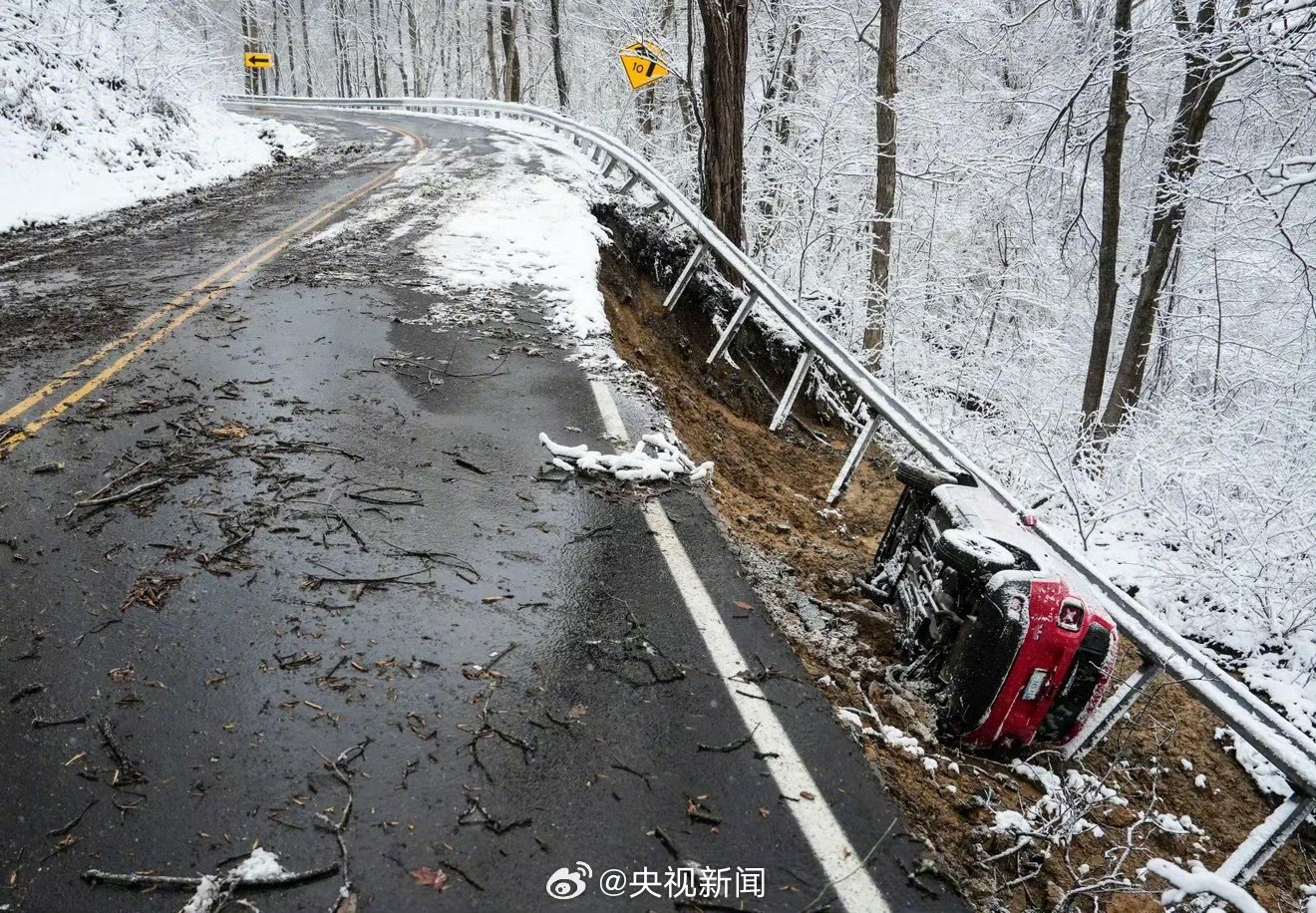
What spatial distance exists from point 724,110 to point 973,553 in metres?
7.42

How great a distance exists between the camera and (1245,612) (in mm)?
6621

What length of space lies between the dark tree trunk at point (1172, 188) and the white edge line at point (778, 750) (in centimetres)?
887

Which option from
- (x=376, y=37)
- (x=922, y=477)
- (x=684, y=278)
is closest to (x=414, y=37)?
(x=376, y=37)

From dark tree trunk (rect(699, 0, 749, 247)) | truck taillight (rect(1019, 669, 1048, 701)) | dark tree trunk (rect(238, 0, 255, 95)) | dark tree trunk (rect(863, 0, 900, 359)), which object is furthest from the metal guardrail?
dark tree trunk (rect(238, 0, 255, 95))

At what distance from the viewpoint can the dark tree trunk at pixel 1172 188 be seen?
1051 cm

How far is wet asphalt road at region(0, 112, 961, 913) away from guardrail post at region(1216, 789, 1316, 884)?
1.10 m

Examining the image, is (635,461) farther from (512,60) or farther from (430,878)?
(512,60)

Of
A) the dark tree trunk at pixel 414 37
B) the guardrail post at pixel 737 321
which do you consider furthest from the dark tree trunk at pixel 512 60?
the guardrail post at pixel 737 321

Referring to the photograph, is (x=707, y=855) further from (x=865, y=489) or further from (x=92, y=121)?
(x=92, y=121)

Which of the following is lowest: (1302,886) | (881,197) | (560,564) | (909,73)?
(1302,886)

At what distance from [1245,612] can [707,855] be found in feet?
21.3

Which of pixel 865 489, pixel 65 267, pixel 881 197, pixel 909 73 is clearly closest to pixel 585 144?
pixel 881 197

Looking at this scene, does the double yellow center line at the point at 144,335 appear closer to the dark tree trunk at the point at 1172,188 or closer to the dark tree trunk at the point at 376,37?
the dark tree trunk at the point at 1172,188

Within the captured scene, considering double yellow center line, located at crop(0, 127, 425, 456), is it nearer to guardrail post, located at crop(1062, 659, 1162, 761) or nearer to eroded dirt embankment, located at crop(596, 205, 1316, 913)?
eroded dirt embankment, located at crop(596, 205, 1316, 913)
